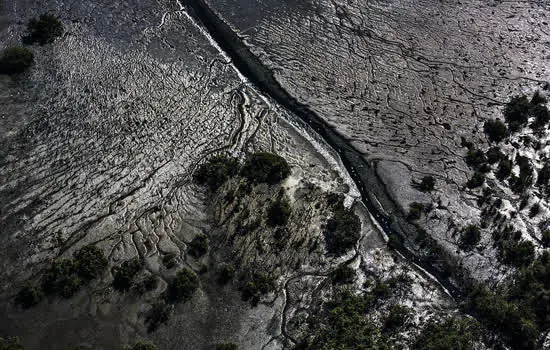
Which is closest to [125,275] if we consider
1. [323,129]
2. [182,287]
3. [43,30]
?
[182,287]

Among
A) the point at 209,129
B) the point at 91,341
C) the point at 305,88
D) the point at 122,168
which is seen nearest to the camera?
the point at 91,341

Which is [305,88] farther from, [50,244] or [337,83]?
[50,244]

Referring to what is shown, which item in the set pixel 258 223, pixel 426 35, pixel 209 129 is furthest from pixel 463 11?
pixel 258 223

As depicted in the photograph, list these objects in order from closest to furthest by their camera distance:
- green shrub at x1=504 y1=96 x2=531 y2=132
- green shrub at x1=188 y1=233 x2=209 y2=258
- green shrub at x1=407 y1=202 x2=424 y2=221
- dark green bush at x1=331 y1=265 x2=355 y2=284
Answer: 1. dark green bush at x1=331 y1=265 x2=355 y2=284
2. green shrub at x1=188 y1=233 x2=209 y2=258
3. green shrub at x1=407 y1=202 x2=424 y2=221
4. green shrub at x1=504 y1=96 x2=531 y2=132

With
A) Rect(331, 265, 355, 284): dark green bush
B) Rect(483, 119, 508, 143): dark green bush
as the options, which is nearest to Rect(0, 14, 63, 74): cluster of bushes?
Rect(331, 265, 355, 284): dark green bush

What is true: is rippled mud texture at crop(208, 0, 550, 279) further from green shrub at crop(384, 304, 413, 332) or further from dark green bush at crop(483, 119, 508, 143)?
green shrub at crop(384, 304, 413, 332)

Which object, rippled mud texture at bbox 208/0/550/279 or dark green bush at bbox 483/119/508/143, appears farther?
dark green bush at bbox 483/119/508/143
